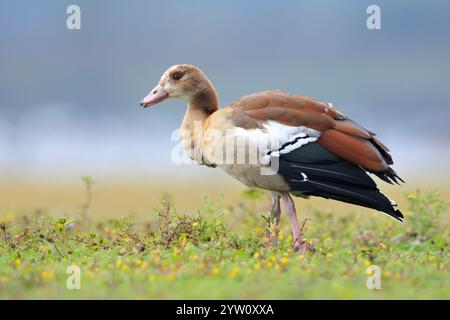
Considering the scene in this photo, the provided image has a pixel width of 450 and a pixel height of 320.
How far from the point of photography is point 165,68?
62812 millimetres

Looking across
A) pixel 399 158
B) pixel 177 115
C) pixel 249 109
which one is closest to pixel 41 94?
pixel 177 115

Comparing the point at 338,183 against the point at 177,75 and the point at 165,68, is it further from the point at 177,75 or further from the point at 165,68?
the point at 165,68

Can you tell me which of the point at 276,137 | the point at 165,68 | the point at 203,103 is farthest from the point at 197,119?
the point at 165,68

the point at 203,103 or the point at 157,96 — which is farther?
the point at 157,96

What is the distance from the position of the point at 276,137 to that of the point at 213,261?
5.22 feet

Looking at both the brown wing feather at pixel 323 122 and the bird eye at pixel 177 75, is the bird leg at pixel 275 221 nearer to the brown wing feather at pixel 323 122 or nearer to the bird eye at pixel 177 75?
the brown wing feather at pixel 323 122

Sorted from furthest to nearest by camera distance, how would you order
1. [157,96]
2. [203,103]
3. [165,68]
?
[165,68], [157,96], [203,103]

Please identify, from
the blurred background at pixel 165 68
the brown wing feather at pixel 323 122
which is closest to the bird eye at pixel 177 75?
the brown wing feather at pixel 323 122

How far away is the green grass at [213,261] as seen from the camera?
823 centimetres

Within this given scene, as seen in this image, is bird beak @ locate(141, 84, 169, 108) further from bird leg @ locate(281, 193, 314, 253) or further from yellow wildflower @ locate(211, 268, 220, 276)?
yellow wildflower @ locate(211, 268, 220, 276)

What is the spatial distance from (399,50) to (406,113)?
1745 centimetres

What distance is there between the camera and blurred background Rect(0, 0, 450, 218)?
38.1 meters

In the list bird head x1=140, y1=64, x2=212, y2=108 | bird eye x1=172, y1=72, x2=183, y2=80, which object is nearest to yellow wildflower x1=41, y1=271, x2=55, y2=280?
bird head x1=140, y1=64, x2=212, y2=108
